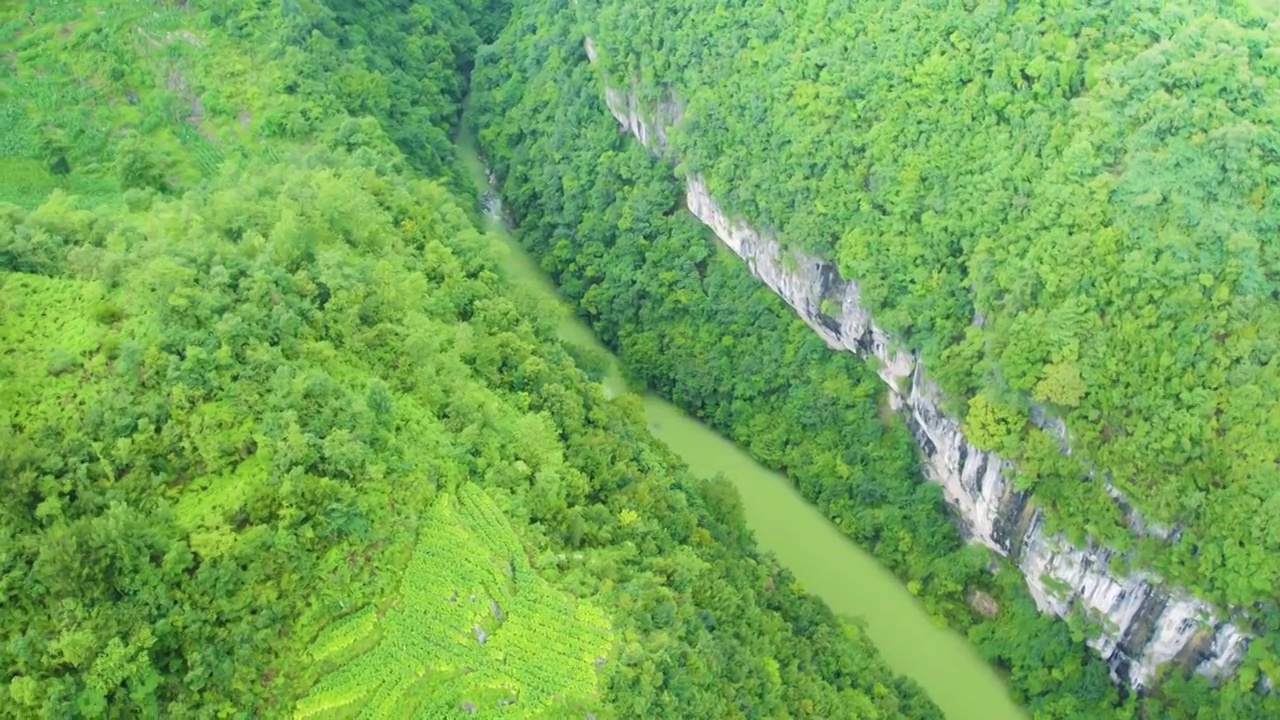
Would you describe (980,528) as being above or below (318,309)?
below

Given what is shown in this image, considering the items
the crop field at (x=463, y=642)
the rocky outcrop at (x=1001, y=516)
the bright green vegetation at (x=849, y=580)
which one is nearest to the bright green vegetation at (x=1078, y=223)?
the rocky outcrop at (x=1001, y=516)

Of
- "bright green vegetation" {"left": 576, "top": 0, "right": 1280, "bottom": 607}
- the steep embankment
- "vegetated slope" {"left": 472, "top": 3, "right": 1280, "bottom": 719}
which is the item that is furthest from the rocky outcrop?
"bright green vegetation" {"left": 576, "top": 0, "right": 1280, "bottom": 607}

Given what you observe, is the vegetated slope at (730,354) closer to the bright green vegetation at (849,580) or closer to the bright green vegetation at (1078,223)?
the bright green vegetation at (849,580)

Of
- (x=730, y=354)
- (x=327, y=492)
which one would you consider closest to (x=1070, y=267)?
(x=730, y=354)

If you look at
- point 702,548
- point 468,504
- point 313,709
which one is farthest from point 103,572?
point 702,548

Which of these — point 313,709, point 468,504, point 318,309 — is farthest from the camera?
point 318,309

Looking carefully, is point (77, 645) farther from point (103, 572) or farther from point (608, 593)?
point (608, 593)
